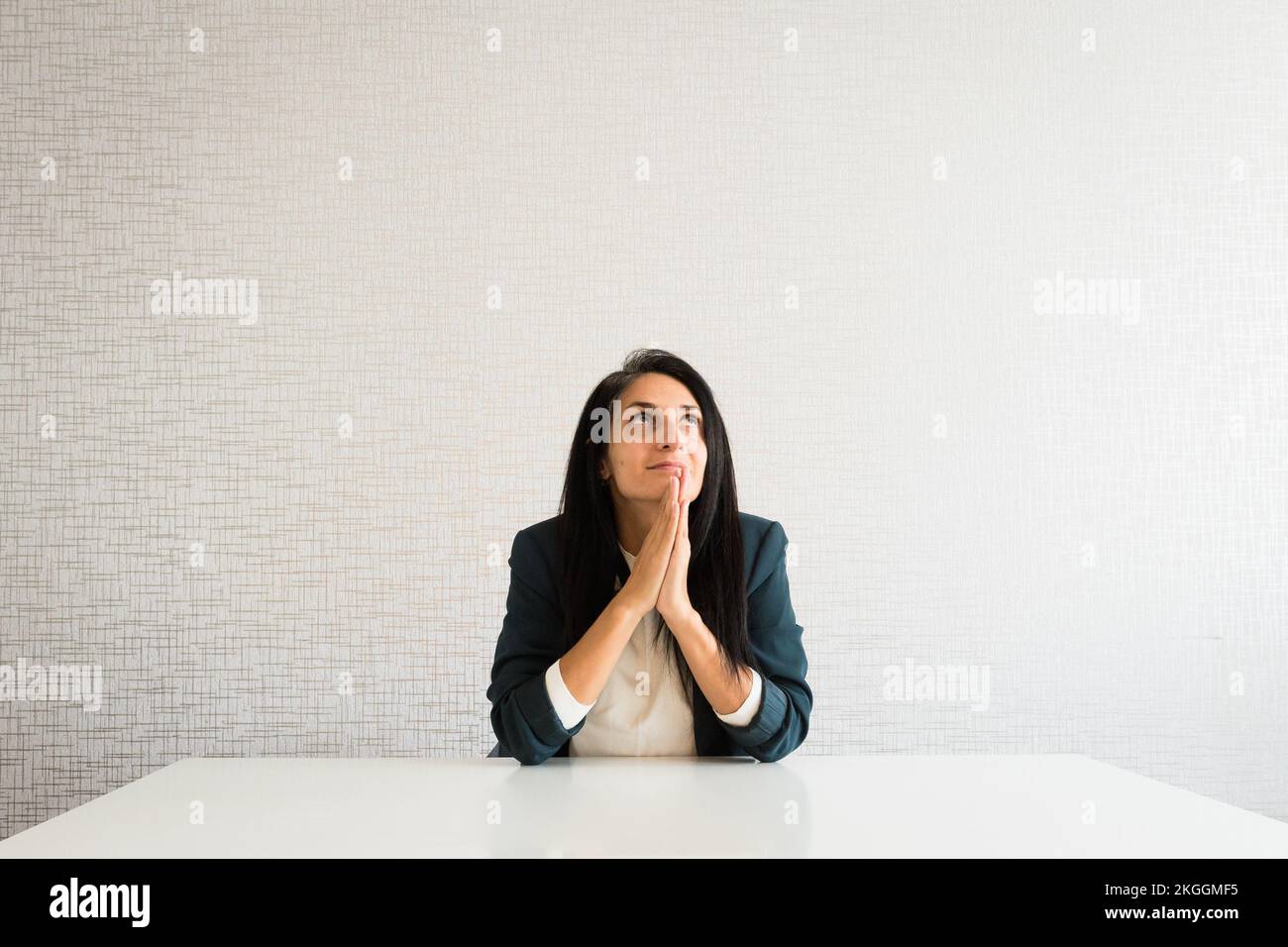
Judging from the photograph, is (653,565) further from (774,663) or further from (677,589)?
(774,663)

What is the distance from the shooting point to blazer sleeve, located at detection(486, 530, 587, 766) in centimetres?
123

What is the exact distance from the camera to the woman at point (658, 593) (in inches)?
50.4

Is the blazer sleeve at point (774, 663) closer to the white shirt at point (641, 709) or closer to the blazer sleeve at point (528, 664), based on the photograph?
the white shirt at point (641, 709)

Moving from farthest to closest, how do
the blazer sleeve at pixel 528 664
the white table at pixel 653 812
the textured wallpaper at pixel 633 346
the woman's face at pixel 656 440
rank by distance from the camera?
the textured wallpaper at pixel 633 346 < the woman's face at pixel 656 440 < the blazer sleeve at pixel 528 664 < the white table at pixel 653 812

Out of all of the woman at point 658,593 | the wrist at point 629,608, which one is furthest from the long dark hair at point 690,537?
the wrist at point 629,608

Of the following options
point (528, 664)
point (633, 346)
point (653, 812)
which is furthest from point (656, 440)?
point (633, 346)

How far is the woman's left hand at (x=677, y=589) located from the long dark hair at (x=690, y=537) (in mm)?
81

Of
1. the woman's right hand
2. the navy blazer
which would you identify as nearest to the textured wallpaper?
the navy blazer

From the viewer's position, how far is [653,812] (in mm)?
975

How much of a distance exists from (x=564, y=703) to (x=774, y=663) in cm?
31

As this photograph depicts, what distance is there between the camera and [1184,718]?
2338 mm

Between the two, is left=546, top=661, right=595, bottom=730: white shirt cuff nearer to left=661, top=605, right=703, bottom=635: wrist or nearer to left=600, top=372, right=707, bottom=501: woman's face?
left=661, top=605, right=703, bottom=635: wrist

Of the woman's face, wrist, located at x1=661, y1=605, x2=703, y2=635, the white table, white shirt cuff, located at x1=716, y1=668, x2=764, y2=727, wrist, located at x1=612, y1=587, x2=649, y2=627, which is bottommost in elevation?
the white table
